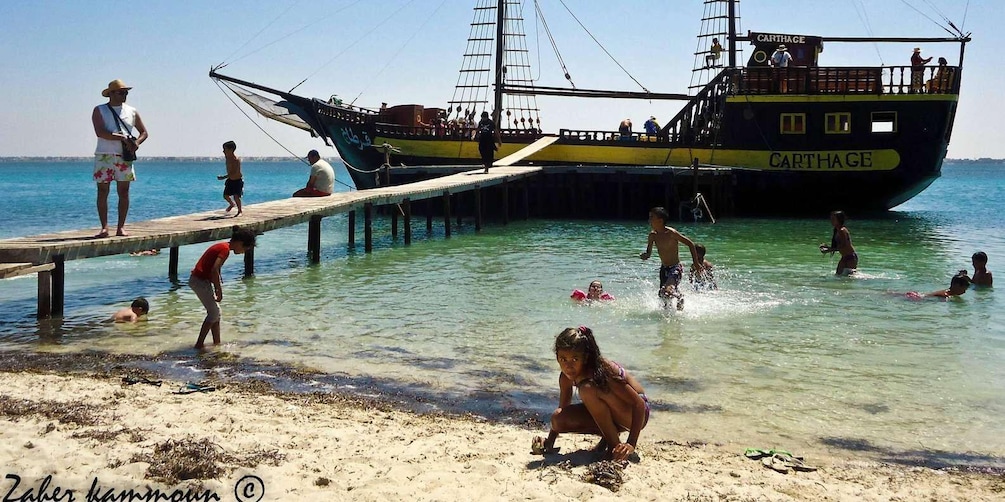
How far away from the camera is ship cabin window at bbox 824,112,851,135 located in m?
29.4

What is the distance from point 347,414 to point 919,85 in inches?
1073

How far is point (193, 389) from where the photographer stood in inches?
285

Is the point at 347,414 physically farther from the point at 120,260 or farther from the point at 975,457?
the point at 120,260

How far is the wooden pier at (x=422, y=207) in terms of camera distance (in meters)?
10.6

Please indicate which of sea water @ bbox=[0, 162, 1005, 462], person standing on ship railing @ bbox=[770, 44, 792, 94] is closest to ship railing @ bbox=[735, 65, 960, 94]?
person standing on ship railing @ bbox=[770, 44, 792, 94]

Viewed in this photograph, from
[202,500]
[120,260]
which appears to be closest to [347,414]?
[202,500]


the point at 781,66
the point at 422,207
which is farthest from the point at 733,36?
the point at 422,207

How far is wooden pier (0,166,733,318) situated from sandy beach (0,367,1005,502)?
4312 millimetres

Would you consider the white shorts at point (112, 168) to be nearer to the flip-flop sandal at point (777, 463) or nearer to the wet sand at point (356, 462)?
the wet sand at point (356, 462)

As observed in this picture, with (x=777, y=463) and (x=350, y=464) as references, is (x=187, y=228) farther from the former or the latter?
(x=777, y=463)

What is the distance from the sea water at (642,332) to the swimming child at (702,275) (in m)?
0.20

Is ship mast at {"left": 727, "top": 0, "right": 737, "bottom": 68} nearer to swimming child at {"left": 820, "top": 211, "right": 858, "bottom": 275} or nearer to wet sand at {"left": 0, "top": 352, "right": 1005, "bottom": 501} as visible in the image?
swimming child at {"left": 820, "top": 211, "right": 858, "bottom": 275}

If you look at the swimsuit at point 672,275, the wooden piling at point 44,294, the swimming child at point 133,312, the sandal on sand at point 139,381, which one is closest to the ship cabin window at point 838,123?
the swimsuit at point 672,275

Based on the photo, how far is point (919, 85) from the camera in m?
28.7
